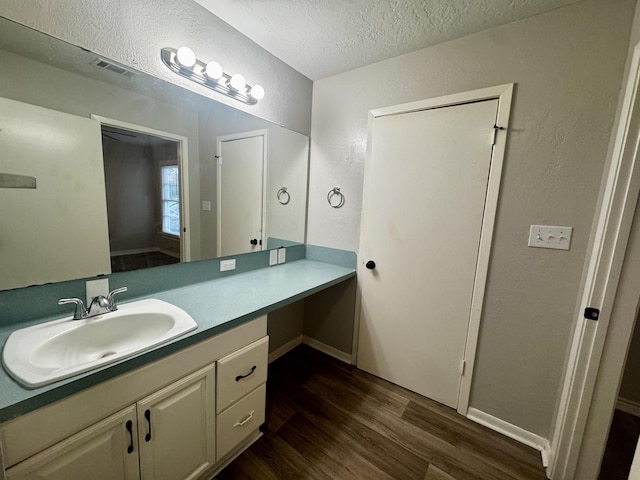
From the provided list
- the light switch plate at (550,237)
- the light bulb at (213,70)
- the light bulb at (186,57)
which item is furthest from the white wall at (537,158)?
the light bulb at (186,57)

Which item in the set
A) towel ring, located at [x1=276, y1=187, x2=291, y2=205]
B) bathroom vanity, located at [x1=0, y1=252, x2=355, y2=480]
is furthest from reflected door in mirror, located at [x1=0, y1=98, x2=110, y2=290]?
towel ring, located at [x1=276, y1=187, x2=291, y2=205]

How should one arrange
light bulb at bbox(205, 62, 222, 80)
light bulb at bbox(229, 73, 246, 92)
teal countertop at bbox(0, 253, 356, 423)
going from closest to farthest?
teal countertop at bbox(0, 253, 356, 423), light bulb at bbox(205, 62, 222, 80), light bulb at bbox(229, 73, 246, 92)

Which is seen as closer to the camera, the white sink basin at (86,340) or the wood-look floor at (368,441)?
the white sink basin at (86,340)

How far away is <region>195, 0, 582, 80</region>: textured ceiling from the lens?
1281mm

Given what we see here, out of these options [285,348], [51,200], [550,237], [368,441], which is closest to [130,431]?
[51,200]

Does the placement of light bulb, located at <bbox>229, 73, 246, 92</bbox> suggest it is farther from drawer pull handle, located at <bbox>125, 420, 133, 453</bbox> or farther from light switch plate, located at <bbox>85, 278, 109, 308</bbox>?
drawer pull handle, located at <bbox>125, 420, 133, 453</bbox>

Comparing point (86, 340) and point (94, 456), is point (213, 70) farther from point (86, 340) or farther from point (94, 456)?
point (94, 456)

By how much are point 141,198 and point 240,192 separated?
0.64 m

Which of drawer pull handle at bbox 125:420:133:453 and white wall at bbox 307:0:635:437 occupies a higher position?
white wall at bbox 307:0:635:437

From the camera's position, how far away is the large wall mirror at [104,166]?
3.17ft

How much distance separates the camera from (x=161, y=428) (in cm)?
96

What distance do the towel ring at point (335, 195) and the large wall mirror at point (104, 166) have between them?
69 centimetres

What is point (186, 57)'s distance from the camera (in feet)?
4.12

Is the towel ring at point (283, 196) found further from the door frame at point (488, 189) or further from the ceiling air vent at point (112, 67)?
the ceiling air vent at point (112, 67)
